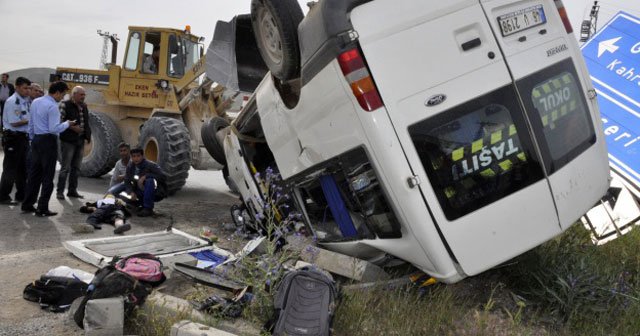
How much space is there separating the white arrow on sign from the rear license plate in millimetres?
4770

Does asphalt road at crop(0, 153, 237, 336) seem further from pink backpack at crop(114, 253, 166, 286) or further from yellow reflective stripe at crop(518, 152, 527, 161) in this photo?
yellow reflective stripe at crop(518, 152, 527, 161)

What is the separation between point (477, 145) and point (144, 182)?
16.8 ft

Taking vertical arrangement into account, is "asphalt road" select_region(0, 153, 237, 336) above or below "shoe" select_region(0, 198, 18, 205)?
below

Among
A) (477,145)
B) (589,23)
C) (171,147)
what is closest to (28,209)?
(171,147)

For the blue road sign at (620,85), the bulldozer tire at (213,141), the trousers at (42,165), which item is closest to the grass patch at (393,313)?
the blue road sign at (620,85)

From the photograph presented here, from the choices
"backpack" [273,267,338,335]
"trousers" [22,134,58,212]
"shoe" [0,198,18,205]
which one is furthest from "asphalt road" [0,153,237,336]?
"backpack" [273,267,338,335]

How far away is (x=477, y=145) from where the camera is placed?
3.68m

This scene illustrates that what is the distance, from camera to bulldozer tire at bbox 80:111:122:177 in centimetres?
1012

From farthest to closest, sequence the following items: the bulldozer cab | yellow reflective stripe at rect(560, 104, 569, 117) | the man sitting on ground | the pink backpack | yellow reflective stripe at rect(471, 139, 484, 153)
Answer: the bulldozer cab
the man sitting on ground
the pink backpack
yellow reflective stripe at rect(560, 104, 569, 117)
yellow reflective stripe at rect(471, 139, 484, 153)

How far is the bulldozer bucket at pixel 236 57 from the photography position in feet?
22.9

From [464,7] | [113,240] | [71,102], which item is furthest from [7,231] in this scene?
[464,7]

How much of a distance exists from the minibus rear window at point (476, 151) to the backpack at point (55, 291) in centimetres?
268

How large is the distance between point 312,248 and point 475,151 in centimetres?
146

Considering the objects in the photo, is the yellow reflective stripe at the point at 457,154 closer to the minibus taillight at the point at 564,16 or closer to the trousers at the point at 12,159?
the minibus taillight at the point at 564,16
